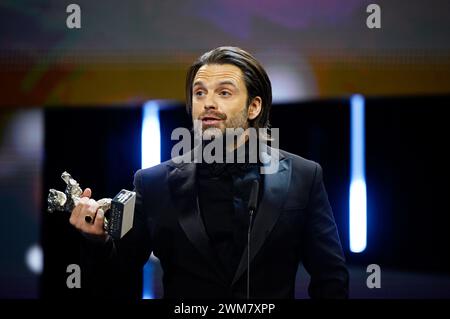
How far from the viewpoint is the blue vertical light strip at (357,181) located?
9.49ft

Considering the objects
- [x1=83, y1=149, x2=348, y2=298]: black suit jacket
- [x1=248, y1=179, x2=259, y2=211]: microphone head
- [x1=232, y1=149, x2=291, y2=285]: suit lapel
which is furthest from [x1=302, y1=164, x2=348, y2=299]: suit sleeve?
[x1=248, y1=179, x2=259, y2=211]: microphone head

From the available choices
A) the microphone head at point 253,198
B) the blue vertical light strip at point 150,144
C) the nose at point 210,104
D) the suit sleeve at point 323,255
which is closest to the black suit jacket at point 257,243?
the suit sleeve at point 323,255

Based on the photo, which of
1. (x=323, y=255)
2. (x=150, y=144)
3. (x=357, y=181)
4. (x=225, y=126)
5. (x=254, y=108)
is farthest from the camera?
(x=357, y=181)

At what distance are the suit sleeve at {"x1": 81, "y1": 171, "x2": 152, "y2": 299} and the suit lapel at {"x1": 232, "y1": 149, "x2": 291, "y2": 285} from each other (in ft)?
1.13

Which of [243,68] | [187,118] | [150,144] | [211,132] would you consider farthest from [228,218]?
[187,118]

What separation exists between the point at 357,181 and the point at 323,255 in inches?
40.5

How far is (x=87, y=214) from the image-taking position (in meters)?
1.91

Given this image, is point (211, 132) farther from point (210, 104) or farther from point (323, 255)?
point (323, 255)

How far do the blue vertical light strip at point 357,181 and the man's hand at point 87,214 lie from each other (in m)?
1.35

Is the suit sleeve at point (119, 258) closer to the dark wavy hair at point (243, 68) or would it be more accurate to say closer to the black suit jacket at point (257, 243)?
the black suit jacket at point (257, 243)

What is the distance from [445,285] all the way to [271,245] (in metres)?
1.31

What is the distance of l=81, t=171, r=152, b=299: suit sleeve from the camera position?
2.02 meters

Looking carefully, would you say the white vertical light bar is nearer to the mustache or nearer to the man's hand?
the mustache
